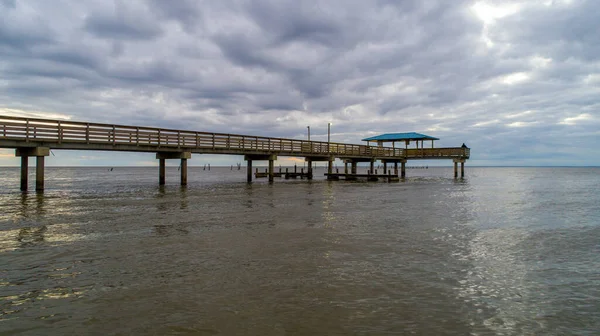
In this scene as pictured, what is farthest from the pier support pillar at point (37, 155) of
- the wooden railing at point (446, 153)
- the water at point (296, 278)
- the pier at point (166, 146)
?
the wooden railing at point (446, 153)

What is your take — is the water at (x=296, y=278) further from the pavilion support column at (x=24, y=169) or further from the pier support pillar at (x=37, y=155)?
the pavilion support column at (x=24, y=169)

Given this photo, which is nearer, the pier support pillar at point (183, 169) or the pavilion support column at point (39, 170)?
the pavilion support column at point (39, 170)

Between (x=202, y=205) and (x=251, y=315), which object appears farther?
(x=202, y=205)

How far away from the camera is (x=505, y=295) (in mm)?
5809

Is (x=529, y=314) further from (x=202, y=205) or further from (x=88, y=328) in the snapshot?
(x=202, y=205)

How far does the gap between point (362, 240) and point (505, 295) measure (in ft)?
14.1

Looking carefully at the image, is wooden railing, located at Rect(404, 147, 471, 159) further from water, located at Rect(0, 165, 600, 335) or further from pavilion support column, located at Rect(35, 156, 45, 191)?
pavilion support column, located at Rect(35, 156, 45, 191)

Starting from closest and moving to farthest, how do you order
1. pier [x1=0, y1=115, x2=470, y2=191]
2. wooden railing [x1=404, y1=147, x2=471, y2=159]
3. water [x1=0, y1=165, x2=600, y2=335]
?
water [x1=0, y1=165, x2=600, y2=335] → pier [x1=0, y1=115, x2=470, y2=191] → wooden railing [x1=404, y1=147, x2=471, y2=159]

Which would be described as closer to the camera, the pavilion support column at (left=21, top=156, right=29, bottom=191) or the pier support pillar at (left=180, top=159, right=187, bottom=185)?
the pavilion support column at (left=21, top=156, right=29, bottom=191)

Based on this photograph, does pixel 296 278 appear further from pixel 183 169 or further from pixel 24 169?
pixel 183 169

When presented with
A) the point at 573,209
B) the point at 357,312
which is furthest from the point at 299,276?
the point at 573,209

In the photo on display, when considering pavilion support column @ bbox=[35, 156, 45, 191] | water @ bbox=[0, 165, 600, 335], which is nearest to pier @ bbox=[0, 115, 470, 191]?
pavilion support column @ bbox=[35, 156, 45, 191]

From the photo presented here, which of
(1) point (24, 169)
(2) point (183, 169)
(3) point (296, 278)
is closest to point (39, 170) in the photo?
(1) point (24, 169)

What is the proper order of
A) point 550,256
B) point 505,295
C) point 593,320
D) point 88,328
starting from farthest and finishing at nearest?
point 550,256, point 505,295, point 593,320, point 88,328
